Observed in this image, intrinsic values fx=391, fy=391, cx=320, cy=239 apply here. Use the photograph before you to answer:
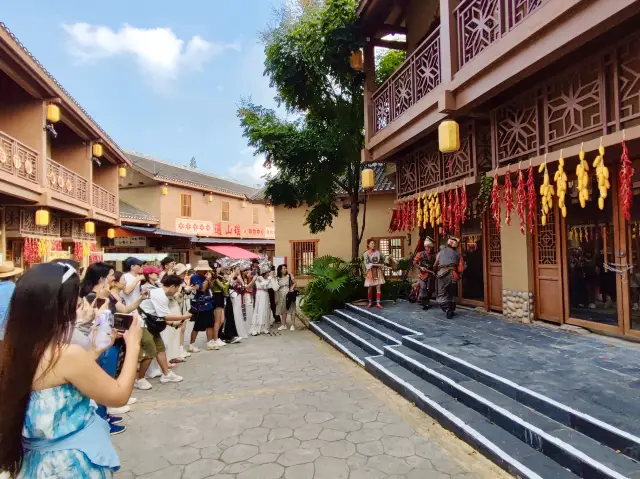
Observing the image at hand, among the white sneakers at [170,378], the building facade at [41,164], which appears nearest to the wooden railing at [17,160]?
the building facade at [41,164]

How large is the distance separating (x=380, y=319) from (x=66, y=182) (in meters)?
10.4

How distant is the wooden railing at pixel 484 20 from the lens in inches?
214

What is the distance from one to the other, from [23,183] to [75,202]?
3.44 m

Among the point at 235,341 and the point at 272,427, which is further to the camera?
the point at 235,341

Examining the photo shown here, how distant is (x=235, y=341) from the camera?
895cm

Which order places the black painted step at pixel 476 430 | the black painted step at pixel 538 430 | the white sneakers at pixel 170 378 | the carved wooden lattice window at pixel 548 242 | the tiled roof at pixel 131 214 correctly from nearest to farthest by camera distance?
the black painted step at pixel 538 430
the black painted step at pixel 476 430
the white sneakers at pixel 170 378
the carved wooden lattice window at pixel 548 242
the tiled roof at pixel 131 214

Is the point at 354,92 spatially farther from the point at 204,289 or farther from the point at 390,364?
the point at 390,364

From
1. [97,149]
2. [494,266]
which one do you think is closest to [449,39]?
[494,266]

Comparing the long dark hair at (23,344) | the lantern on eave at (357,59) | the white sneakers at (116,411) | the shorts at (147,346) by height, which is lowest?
the white sneakers at (116,411)

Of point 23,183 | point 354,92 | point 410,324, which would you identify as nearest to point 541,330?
point 410,324

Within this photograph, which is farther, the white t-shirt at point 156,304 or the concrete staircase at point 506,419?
the white t-shirt at point 156,304

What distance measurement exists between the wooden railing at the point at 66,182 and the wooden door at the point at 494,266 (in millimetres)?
11508

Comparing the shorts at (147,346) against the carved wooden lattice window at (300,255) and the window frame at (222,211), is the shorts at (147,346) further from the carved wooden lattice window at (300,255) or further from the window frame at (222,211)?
the window frame at (222,211)

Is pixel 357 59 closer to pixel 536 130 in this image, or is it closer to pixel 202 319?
pixel 536 130
